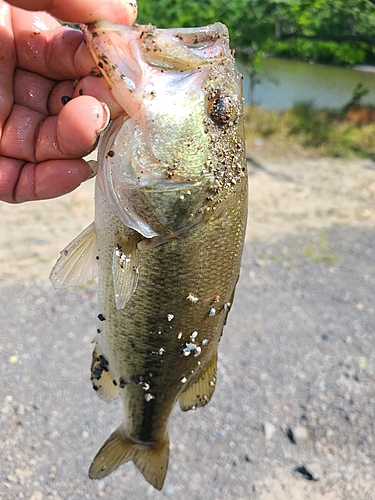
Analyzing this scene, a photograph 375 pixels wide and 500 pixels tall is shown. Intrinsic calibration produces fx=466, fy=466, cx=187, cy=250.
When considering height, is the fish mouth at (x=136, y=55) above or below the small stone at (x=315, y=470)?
above

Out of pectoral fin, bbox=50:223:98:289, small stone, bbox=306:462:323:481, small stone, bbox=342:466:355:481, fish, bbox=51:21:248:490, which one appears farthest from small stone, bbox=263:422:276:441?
pectoral fin, bbox=50:223:98:289

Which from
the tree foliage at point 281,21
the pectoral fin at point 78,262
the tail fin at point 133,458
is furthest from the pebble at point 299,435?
the tree foliage at point 281,21

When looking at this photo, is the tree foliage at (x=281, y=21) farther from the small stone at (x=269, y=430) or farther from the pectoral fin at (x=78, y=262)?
the pectoral fin at (x=78, y=262)

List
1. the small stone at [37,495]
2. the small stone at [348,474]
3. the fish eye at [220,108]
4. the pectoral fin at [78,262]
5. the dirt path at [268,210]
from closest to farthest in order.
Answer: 1. the fish eye at [220,108]
2. the pectoral fin at [78,262]
3. the small stone at [37,495]
4. the small stone at [348,474]
5. the dirt path at [268,210]

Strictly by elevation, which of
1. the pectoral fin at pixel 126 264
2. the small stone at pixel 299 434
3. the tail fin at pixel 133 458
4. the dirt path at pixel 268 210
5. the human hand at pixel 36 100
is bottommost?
the dirt path at pixel 268 210

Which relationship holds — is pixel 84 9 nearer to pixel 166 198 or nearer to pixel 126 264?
pixel 166 198

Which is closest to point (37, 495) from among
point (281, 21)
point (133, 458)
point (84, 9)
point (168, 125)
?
point (133, 458)

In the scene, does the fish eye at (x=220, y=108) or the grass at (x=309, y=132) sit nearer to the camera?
the fish eye at (x=220, y=108)

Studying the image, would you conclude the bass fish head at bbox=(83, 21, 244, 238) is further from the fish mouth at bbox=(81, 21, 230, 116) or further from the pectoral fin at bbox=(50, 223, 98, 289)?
the pectoral fin at bbox=(50, 223, 98, 289)
